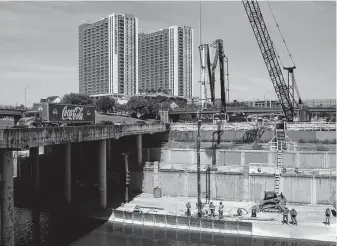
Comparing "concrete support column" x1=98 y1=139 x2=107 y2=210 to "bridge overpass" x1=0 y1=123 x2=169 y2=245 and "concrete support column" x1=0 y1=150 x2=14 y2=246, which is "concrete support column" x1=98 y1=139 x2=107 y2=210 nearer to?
"bridge overpass" x1=0 y1=123 x2=169 y2=245

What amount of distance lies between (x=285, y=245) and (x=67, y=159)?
3021cm

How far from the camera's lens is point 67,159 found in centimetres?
5134

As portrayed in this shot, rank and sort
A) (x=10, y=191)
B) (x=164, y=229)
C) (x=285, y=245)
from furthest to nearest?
(x=164, y=229), (x=285, y=245), (x=10, y=191)

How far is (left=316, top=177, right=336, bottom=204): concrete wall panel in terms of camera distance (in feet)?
151

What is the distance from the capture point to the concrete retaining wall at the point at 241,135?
6469cm

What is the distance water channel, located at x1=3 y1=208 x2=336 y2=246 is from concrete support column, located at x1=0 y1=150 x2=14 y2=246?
715cm

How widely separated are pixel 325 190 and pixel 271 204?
798cm

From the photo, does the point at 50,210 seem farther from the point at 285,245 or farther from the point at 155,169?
the point at 285,245

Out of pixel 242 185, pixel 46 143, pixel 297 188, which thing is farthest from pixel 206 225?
pixel 46 143

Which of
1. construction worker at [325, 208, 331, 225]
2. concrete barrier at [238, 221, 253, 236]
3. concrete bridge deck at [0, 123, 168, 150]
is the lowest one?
concrete barrier at [238, 221, 253, 236]

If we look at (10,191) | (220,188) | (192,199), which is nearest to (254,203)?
(220,188)

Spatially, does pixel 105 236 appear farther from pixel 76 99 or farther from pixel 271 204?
pixel 76 99

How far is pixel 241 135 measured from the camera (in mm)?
68062

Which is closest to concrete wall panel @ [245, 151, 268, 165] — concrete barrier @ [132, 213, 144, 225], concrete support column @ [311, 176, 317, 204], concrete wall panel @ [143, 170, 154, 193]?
concrete support column @ [311, 176, 317, 204]
